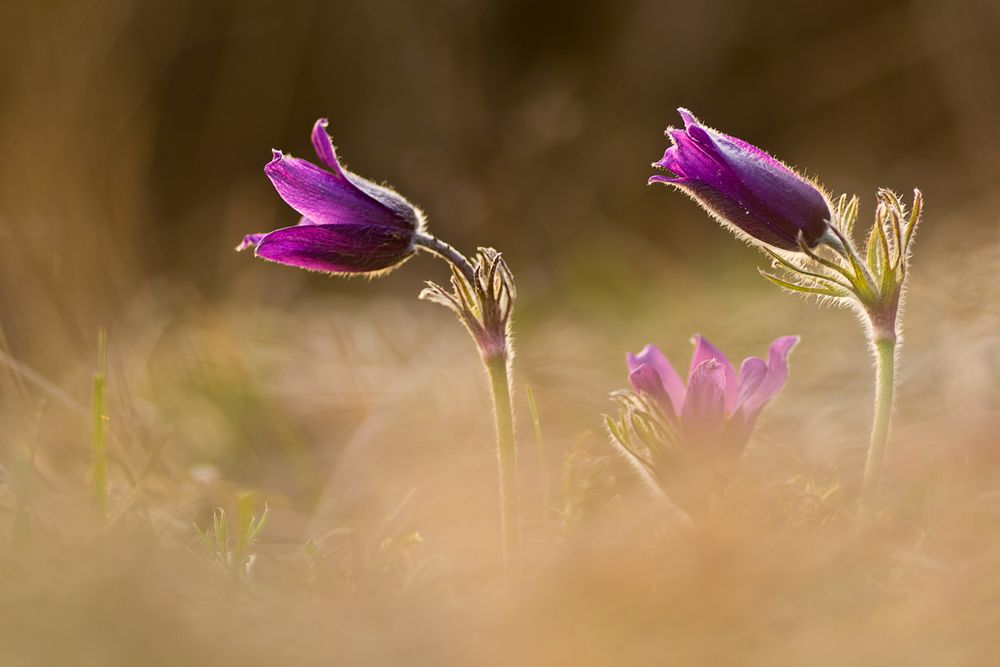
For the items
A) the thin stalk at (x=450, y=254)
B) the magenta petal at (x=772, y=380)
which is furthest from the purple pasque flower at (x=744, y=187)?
the thin stalk at (x=450, y=254)

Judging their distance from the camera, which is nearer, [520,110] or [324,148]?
[324,148]

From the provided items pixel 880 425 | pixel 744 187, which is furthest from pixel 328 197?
pixel 880 425

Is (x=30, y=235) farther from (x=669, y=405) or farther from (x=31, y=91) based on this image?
(x=669, y=405)

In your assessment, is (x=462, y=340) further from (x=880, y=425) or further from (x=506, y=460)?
(x=880, y=425)

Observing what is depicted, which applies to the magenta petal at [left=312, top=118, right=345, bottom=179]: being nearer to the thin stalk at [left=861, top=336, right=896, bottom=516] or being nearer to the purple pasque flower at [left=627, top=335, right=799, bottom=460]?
the purple pasque flower at [left=627, top=335, right=799, bottom=460]

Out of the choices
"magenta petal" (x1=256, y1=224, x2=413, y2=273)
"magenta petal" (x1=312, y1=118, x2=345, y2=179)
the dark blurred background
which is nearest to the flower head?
"magenta petal" (x1=256, y1=224, x2=413, y2=273)

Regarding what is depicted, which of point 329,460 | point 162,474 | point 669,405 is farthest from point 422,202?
point 669,405
